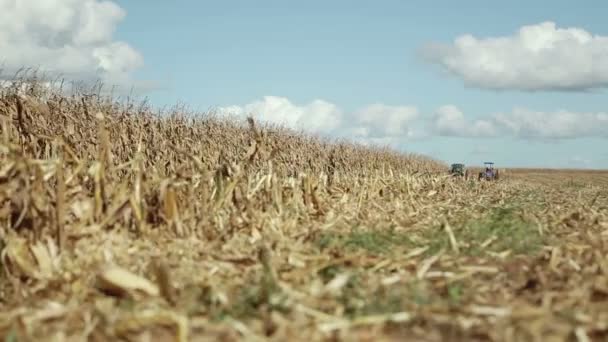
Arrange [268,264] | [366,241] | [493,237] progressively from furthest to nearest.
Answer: [493,237] → [366,241] → [268,264]

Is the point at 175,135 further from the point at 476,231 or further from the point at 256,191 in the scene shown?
the point at 476,231

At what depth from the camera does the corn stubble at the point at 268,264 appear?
173 inches

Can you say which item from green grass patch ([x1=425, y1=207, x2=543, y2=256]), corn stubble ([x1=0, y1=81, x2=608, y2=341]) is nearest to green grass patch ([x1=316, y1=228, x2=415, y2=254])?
corn stubble ([x1=0, y1=81, x2=608, y2=341])

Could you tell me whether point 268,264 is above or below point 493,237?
below

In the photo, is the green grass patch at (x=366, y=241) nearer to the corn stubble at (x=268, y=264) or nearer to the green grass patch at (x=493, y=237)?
the corn stubble at (x=268, y=264)

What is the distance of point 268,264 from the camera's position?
5.35 metres

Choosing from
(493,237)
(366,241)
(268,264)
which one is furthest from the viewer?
(493,237)

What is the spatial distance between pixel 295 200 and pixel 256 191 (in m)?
0.45

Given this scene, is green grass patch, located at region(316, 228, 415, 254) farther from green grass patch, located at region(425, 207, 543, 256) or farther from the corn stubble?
green grass patch, located at region(425, 207, 543, 256)

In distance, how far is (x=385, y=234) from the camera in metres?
7.13

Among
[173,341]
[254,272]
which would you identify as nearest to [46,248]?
[254,272]

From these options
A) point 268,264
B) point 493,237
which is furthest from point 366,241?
point 268,264

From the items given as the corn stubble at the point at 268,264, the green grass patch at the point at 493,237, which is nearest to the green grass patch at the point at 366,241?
the corn stubble at the point at 268,264

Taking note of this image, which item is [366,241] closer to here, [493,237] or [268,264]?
[493,237]
